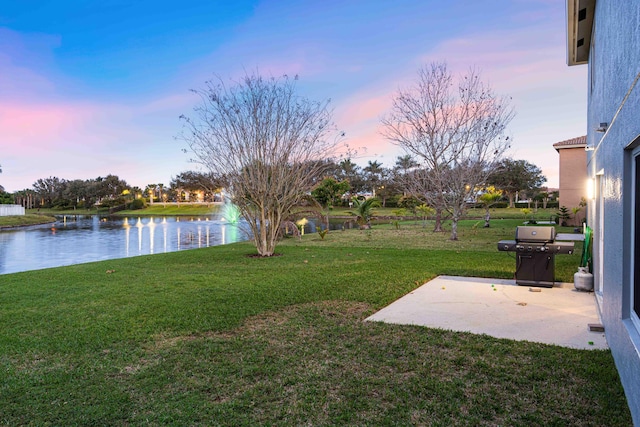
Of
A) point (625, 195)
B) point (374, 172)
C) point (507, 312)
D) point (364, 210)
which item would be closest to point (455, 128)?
point (364, 210)

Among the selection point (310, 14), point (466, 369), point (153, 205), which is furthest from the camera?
point (153, 205)

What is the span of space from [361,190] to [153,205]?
40.0 metres

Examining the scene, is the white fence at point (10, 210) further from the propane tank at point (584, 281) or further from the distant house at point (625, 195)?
the distant house at point (625, 195)

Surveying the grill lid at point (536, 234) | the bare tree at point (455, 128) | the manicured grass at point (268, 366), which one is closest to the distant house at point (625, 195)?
the manicured grass at point (268, 366)

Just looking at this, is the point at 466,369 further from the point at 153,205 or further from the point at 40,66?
the point at 153,205

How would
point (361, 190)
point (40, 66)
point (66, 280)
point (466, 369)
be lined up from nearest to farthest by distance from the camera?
1. point (466, 369)
2. point (66, 280)
3. point (40, 66)
4. point (361, 190)

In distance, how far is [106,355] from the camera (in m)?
4.00

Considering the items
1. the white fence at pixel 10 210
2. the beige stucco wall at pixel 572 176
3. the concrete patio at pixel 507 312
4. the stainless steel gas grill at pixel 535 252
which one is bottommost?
the concrete patio at pixel 507 312

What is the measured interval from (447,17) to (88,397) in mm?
14291

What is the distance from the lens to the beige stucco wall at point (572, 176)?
20.9 meters

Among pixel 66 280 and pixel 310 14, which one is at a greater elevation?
pixel 310 14

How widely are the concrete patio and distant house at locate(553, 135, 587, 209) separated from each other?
1651 centimetres

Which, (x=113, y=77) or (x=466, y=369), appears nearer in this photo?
(x=466, y=369)

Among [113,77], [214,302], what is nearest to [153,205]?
[113,77]
